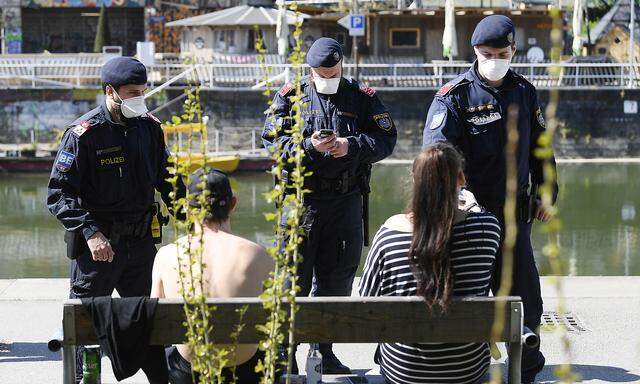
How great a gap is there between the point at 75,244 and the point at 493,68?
77.6 inches

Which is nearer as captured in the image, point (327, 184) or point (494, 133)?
point (494, 133)

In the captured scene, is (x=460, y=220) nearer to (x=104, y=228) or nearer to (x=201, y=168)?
(x=201, y=168)

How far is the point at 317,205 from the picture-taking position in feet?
Answer: 17.4

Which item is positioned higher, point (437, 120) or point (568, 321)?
point (437, 120)

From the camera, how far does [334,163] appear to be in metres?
5.30

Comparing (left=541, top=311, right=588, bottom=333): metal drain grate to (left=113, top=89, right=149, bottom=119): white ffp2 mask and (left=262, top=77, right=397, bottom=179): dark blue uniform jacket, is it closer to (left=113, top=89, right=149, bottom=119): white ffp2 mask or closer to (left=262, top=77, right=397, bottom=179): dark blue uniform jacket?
(left=262, top=77, right=397, bottom=179): dark blue uniform jacket

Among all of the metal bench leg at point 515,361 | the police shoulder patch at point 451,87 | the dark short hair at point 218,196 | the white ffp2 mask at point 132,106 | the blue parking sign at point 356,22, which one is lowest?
the metal bench leg at point 515,361

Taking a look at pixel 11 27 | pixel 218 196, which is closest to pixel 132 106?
pixel 218 196

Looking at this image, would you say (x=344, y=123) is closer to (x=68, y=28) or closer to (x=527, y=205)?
(x=527, y=205)

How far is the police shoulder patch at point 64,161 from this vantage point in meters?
4.99

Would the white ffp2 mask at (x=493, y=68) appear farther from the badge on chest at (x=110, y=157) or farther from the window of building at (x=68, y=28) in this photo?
the window of building at (x=68, y=28)

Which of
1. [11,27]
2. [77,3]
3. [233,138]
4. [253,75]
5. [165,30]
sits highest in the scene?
[77,3]

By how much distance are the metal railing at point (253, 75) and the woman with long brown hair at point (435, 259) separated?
88.0 feet

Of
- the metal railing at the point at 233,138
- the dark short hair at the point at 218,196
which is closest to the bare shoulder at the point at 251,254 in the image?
the dark short hair at the point at 218,196
